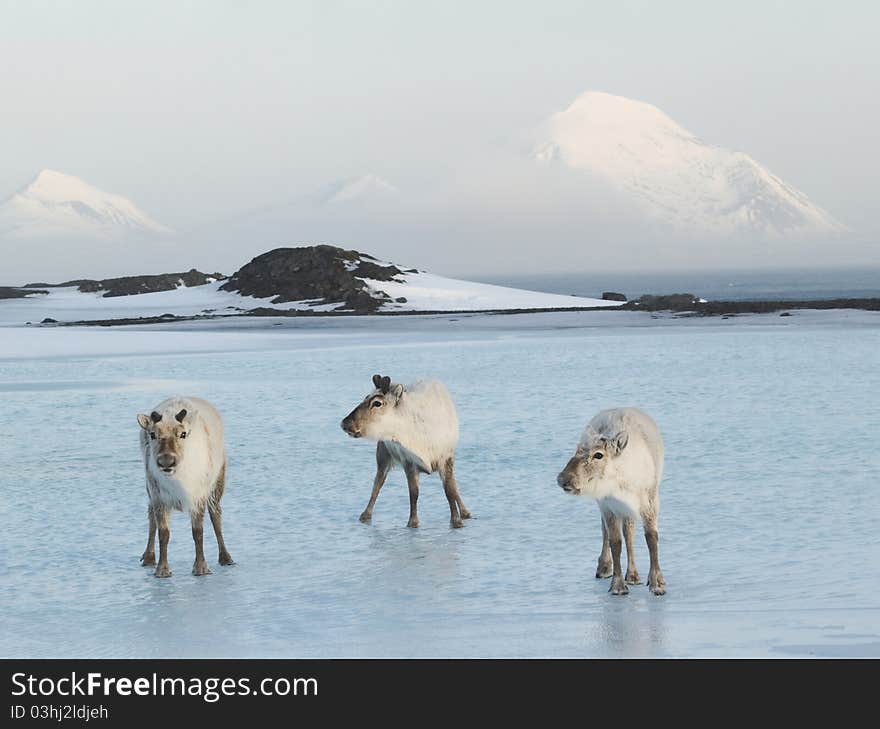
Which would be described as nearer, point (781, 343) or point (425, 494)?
point (425, 494)

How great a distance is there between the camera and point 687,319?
48125 mm

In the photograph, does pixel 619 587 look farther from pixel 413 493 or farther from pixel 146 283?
pixel 146 283

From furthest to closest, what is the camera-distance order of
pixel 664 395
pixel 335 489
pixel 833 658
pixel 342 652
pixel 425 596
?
pixel 664 395, pixel 335 489, pixel 425 596, pixel 342 652, pixel 833 658

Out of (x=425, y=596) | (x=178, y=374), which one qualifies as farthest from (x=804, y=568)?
(x=178, y=374)

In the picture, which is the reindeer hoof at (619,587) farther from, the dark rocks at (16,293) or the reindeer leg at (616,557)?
the dark rocks at (16,293)

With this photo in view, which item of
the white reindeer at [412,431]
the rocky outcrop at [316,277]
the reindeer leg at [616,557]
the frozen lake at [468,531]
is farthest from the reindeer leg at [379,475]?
the rocky outcrop at [316,277]

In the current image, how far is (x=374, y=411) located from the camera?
12.1m

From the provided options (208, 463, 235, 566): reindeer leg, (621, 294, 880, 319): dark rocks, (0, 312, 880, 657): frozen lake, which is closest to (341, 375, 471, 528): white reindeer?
(0, 312, 880, 657): frozen lake

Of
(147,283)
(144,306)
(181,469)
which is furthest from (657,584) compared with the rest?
(147,283)

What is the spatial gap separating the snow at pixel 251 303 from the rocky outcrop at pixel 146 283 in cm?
1418

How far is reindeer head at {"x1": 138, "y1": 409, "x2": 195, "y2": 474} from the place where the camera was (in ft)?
33.1

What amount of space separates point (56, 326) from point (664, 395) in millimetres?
35815
